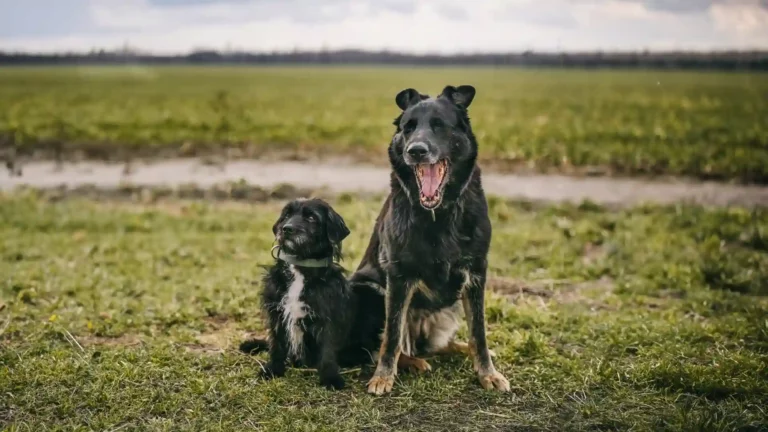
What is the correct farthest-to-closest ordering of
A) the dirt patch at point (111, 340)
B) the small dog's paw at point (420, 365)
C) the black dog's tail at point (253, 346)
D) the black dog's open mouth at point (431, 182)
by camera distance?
the dirt patch at point (111, 340) < the black dog's tail at point (253, 346) < the small dog's paw at point (420, 365) < the black dog's open mouth at point (431, 182)

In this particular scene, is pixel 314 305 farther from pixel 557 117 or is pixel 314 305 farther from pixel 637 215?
pixel 557 117

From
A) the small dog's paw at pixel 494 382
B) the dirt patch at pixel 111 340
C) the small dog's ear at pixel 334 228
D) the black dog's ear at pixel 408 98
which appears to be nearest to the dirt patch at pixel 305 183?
the dirt patch at pixel 111 340

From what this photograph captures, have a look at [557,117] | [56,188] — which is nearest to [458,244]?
[56,188]

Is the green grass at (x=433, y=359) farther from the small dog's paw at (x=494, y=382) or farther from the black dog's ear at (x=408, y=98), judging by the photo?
the black dog's ear at (x=408, y=98)

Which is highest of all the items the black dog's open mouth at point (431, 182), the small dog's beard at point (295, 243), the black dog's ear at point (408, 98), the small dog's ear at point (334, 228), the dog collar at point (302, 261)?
the black dog's ear at point (408, 98)

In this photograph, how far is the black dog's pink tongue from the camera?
5211mm

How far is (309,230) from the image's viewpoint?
549 cm

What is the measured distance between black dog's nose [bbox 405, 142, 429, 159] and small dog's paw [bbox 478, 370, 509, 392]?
69.2 inches

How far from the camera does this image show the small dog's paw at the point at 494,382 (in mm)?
5480

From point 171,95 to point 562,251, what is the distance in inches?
1524

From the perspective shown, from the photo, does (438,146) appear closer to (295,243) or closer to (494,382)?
(295,243)

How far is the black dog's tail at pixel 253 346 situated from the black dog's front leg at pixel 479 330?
1.75 meters

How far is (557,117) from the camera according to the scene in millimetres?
30766

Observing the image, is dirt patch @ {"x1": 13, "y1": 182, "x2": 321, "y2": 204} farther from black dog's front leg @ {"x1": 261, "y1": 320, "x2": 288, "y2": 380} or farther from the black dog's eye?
the black dog's eye
